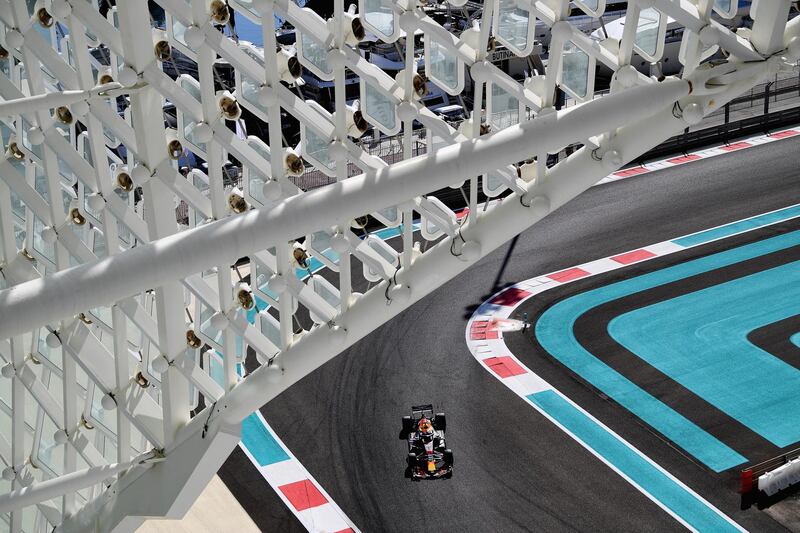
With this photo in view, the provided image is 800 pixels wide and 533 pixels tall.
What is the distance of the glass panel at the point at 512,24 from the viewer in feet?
22.9

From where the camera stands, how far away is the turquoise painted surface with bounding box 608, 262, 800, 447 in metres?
18.9

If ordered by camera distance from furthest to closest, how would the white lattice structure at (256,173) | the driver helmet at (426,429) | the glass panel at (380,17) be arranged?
the driver helmet at (426,429), the glass panel at (380,17), the white lattice structure at (256,173)

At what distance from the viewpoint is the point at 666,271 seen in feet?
80.9

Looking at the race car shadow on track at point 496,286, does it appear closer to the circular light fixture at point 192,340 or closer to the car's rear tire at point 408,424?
the car's rear tire at point 408,424

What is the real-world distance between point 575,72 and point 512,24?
22.5 inches

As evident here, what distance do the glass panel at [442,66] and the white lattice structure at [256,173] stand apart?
15 mm

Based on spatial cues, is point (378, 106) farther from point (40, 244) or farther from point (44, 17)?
point (40, 244)

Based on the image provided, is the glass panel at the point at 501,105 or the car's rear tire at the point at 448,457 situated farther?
the car's rear tire at the point at 448,457

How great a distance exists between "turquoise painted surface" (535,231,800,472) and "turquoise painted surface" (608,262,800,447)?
907 millimetres

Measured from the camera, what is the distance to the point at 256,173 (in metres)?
7.29

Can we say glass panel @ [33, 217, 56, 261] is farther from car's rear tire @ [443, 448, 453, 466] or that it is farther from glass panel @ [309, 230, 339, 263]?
car's rear tire @ [443, 448, 453, 466]

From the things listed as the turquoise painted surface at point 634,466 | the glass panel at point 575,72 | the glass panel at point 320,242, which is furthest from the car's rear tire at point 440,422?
the glass panel at point 575,72

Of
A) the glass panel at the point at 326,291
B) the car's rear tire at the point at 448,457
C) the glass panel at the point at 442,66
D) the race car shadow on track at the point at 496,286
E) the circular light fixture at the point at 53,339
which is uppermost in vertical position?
the glass panel at the point at 442,66

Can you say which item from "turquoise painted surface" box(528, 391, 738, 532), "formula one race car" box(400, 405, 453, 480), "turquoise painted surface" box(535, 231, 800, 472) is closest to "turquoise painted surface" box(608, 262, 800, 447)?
"turquoise painted surface" box(535, 231, 800, 472)
